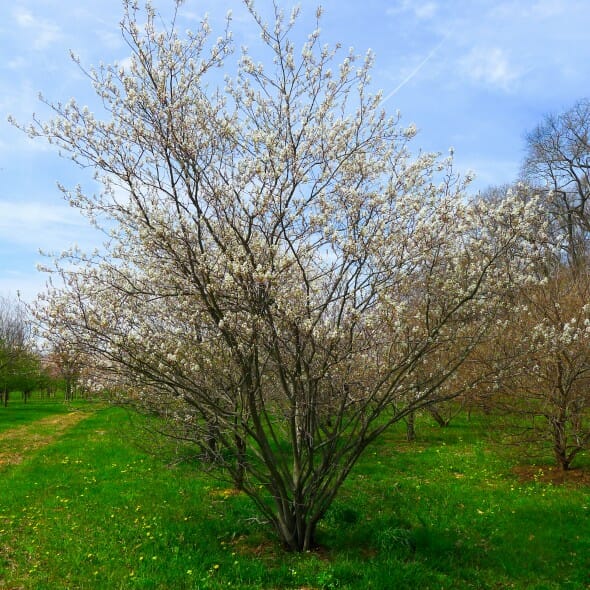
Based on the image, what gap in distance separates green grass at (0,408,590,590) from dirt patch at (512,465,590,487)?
0.19 metres

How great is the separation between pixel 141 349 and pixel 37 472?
7469mm

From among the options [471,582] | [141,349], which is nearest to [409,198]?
[141,349]

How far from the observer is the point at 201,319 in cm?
577

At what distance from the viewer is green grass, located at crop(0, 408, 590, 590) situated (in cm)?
521

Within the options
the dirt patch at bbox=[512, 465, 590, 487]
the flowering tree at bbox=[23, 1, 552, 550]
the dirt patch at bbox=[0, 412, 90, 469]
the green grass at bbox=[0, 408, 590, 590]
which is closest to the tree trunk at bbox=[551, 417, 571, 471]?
the dirt patch at bbox=[512, 465, 590, 487]

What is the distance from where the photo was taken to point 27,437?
58.7 feet

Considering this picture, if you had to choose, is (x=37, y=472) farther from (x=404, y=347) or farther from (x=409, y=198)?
(x=409, y=198)

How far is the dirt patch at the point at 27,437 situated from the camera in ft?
44.8

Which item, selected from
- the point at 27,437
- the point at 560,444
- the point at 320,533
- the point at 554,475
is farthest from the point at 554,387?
the point at 27,437

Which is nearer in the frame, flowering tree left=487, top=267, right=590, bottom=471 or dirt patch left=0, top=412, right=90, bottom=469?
flowering tree left=487, top=267, right=590, bottom=471

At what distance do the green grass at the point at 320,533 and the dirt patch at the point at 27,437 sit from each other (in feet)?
11.9

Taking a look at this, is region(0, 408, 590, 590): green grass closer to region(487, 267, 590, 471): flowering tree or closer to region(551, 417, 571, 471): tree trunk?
region(551, 417, 571, 471): tree trunk

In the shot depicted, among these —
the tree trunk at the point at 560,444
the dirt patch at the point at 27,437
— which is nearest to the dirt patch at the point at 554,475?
the tree trunk at the point at 560,444

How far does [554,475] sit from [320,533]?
5093 millimetres
